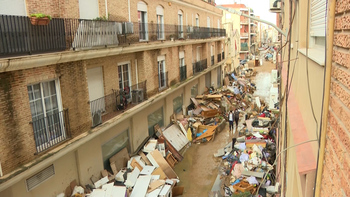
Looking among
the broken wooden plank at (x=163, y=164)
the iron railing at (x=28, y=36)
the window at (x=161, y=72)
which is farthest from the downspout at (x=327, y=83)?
the window at (x=161, y=72)

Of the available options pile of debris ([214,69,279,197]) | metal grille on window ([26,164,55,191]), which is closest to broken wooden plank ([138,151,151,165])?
pile of debris ([214,69,279,197])

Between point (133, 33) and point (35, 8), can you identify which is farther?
point (133, 33)

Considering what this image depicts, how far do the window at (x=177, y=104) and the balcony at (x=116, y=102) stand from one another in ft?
22.5

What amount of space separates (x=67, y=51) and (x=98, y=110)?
121 inches

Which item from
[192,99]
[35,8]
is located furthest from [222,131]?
[35,8]

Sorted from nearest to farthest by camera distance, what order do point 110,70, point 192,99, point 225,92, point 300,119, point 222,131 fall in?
point 300,119 → point 110,70 → point 222,131 → point 192,99 → point 225,92

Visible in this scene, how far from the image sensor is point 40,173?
9.63 meters

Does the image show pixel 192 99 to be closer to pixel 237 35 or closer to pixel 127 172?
pixel 127 172

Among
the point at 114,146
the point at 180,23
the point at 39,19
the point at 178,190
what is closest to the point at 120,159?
the point at 114,146

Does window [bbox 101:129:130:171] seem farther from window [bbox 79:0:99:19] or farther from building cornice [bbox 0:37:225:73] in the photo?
window [bbox 79:0:99:19]

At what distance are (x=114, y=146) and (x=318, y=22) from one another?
39.0 ft

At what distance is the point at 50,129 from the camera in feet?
30.0

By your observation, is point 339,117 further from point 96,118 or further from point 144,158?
point 144,158

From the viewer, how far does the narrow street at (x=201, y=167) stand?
1345 cm
